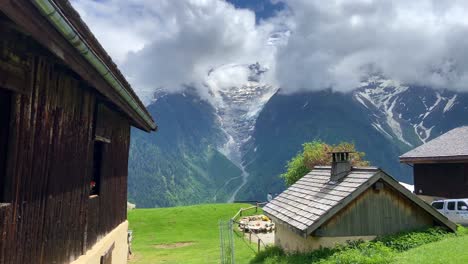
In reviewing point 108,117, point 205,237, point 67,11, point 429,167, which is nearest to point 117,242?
point 108,117

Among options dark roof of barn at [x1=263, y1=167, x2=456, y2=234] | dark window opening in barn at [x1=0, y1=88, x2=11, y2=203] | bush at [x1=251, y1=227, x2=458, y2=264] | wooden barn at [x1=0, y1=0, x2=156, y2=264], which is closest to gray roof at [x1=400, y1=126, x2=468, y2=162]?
dark roof of barn at [x1=263, y1=167, x2=456, y2=234]

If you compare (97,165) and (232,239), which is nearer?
(97,165)

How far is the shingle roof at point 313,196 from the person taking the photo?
15.6 meters

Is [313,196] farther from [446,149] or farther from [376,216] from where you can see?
[446,149]

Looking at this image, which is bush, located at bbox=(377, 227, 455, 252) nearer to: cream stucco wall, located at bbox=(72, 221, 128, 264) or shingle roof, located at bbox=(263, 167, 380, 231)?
shingle roof, located at bbox=(263, 167, 380, 231)

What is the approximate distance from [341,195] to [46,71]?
1240 centimetres

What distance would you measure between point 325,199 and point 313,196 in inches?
68.2

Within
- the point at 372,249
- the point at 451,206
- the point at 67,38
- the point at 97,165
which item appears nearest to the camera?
the point at 67,38

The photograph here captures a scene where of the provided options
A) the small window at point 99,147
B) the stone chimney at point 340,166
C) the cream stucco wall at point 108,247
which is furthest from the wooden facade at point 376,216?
the small window at point 99,147

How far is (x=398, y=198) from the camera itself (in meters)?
15.7

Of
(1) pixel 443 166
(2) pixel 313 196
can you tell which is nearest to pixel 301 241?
(2) pixel 313 196

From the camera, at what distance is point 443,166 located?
30.6m

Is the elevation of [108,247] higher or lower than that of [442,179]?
lower

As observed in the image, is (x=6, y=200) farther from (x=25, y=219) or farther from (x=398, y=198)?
(x=398, y=198)
